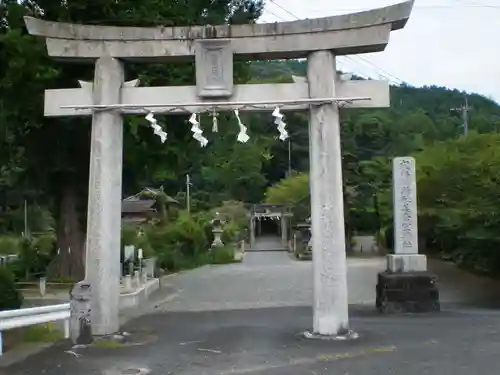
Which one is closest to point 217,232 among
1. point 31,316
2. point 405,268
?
point 405,268

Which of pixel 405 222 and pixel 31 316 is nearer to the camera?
pixel 31 316

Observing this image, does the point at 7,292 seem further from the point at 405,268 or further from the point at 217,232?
the point at 217,232

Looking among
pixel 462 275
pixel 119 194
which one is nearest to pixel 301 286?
pixel 462 275

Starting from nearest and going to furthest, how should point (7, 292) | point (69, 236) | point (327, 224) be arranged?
point (327, 224) → point (7, 292) → point (69, 236)

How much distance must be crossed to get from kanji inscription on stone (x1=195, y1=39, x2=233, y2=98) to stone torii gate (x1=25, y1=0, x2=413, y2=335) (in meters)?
0.02

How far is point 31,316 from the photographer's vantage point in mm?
10641

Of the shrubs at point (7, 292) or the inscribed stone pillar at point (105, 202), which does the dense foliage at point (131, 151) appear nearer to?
the inscribed stone pillar at point (105, 202)

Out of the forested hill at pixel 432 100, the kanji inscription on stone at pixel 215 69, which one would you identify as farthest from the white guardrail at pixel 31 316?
the forested hill at pixel 432 100

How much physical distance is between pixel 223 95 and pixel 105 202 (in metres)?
2.81

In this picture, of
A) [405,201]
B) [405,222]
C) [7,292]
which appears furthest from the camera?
[405,201]

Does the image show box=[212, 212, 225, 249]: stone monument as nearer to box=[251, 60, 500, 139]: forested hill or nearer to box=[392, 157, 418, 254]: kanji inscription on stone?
box=[251, 60, 500, 139]: forested hill

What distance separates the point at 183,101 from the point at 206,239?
3099 cm

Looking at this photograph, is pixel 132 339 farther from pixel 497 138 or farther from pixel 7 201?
pixel 7 201

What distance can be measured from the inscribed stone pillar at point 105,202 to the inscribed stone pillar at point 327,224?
11.6ft
